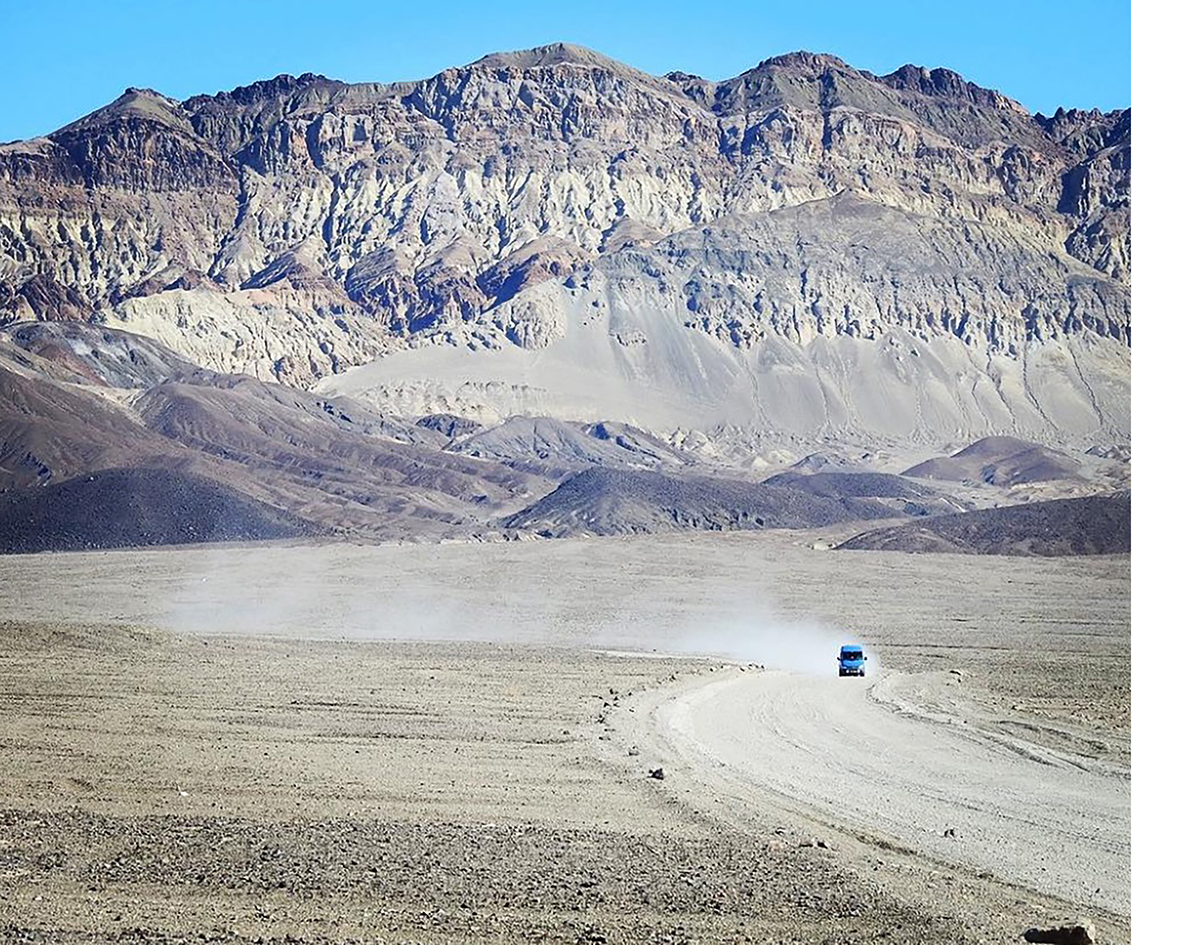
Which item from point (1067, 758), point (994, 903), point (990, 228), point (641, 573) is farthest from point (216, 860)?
point (990, 228)

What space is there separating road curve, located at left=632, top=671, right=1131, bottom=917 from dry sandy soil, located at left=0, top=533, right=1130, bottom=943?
0.06 metres

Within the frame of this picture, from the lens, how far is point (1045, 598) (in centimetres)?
4962

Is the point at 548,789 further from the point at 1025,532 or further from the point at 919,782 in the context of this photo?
the point at 1025,532

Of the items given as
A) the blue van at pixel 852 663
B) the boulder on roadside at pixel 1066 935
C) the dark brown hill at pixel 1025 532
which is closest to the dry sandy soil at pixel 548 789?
the boulder on roadside at pixel 1066 935

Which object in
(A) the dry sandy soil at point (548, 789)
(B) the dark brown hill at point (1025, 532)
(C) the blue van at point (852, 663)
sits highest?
(B) the dark brown hill at point (1025, 532)


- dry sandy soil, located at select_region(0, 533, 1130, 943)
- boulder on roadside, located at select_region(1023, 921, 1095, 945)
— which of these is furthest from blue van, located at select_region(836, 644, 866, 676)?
boulder on roadside, located at select_region(1023, 921, 1095, 945)

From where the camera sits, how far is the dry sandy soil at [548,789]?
349 inches

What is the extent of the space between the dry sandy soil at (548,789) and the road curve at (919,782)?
0.06 meters

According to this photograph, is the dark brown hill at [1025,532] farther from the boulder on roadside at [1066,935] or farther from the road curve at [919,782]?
the boulder on roadside at [1066,935]

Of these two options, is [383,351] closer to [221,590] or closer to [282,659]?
[221,590]

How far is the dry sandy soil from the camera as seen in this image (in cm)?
886

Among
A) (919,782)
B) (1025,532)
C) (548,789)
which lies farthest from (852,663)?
(1025,532)

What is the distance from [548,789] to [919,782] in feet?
11.9

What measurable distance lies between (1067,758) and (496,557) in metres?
47.1
